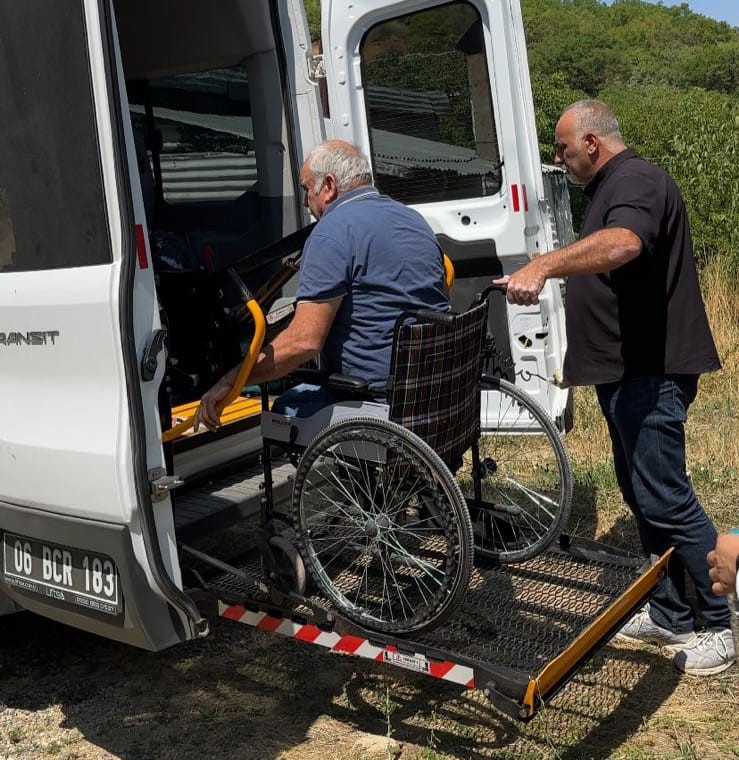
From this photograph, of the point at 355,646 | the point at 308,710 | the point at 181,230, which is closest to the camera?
the point at 355,646

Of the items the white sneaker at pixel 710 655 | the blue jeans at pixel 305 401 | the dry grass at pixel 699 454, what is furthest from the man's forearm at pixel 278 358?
the dry grass at pixel 699 454

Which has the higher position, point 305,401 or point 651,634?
point 305,401

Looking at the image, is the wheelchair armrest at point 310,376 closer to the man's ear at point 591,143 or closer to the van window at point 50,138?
the van window at point 50,138

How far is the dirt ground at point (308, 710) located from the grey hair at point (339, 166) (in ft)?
5.48

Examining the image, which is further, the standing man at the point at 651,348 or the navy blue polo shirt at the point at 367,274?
the standing man at the point at 651,348

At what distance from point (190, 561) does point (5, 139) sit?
4.56 feet

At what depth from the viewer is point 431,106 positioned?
459cm

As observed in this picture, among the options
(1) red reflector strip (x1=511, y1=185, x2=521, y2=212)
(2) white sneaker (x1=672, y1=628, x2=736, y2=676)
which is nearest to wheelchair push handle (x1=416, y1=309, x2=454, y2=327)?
(2) white sneaker (x1=672, y1=628, x2=736, y2=676)

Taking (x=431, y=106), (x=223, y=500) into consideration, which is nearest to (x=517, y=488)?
(x=223, y=500)

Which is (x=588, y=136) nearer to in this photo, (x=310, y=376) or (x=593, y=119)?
(x=593, y=119)

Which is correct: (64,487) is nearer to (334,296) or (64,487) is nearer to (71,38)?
(334,296)

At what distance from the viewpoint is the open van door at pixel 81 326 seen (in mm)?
2607

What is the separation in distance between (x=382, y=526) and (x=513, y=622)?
0.51 m

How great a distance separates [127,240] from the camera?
2.61m
